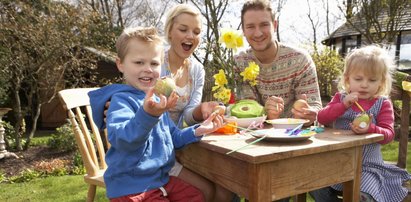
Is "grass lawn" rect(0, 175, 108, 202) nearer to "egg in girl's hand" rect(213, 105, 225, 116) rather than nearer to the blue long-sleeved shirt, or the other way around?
the blue long-sleeved shirt

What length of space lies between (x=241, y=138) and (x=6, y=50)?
5.78m

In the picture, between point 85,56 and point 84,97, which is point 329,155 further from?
point 85,56

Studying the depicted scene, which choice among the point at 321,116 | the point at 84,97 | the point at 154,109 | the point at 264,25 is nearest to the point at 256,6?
the point at 264,25

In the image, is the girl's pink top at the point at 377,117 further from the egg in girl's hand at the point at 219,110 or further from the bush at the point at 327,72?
the bush at the point at 327,72

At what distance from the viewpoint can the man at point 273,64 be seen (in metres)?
2.19

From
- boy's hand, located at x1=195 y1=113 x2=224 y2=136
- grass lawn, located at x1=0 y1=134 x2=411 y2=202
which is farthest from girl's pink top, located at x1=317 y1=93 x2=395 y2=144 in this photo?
grass lawn, located at x1=0 y1=134 x2=411 y2=202

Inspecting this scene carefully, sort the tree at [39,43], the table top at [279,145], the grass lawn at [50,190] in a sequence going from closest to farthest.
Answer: the table top at [279,145]
the grass lawn at [50,190]
the tree at [39,43]

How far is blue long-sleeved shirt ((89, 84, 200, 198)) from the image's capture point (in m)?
1.34

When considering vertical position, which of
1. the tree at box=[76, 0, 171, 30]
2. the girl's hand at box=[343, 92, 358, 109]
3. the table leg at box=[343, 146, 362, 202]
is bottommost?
the table leg at box=[343, 146, 362, 202]

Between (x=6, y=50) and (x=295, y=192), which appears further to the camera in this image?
(x=6, y=50)

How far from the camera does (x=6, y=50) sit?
234 inches

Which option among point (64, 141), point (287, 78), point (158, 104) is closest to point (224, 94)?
point (158, 104)

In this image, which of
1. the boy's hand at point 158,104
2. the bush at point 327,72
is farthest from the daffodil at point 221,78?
the bush at point 327,72

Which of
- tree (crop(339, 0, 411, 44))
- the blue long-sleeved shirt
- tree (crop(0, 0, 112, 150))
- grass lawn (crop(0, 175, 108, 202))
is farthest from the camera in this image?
tree (crop(339, 0, 411, 44))
